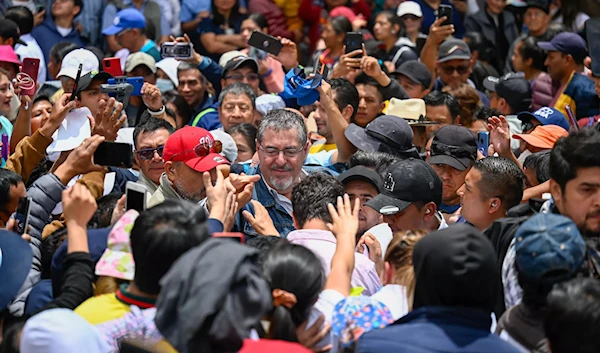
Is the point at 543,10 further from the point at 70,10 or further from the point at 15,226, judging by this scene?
the point at 15,226

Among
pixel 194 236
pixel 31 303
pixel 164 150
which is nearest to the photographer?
pixel 194 236

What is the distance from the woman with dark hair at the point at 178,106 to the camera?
26.5 ft

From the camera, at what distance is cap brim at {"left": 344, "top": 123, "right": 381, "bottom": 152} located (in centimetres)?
590

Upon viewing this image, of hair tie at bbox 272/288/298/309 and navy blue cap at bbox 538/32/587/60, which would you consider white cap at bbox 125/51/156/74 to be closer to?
navy blue cap at bbox 538/32/587/60

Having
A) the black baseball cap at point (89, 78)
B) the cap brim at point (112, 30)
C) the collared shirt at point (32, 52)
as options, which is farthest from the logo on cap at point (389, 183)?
the cap brim at point (112, 30)

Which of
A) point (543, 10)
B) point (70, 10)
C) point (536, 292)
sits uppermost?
point (536, 292)

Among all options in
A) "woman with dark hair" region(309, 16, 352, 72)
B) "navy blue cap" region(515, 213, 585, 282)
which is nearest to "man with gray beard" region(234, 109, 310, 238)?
"navy blue cap" region(515, 213, 585, 282)

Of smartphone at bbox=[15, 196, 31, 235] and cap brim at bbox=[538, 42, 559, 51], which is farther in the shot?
cap brim at bbox=[538, 42, 559, 51]

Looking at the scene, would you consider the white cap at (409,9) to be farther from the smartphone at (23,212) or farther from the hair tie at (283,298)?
the hair tie at (283,298)

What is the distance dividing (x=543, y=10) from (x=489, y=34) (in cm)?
80

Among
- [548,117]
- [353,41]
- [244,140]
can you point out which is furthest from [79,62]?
[548,117]

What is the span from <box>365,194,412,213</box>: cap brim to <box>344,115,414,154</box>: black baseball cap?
3.83ft

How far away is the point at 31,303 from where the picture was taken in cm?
372

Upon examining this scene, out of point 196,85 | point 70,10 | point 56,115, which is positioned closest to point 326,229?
point 56,115
